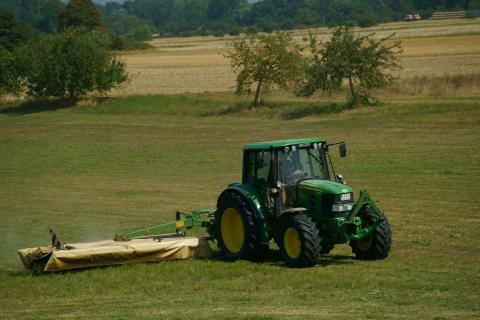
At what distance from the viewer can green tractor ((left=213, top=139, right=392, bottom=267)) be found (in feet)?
45.8

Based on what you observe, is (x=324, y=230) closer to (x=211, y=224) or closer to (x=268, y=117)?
(x=211, y=224)

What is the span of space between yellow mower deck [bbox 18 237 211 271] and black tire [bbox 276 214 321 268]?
1.74 meters

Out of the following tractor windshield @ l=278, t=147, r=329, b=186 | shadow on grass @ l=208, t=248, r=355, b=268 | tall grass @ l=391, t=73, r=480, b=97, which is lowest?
tall grass @ l=391, t=73, r=480, b=97

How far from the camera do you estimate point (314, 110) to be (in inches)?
1662

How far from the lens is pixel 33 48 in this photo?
188ft

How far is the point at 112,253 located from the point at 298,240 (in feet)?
9.49

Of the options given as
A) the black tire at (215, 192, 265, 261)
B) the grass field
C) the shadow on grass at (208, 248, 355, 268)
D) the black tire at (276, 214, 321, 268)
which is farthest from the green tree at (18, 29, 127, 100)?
the black tire at (276, 214, 321, 268)

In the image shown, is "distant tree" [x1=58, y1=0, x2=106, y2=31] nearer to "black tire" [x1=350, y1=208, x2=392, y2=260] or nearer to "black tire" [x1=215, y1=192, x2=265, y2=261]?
"black tire" [x1=215, y1=192, x2=265, y2=261]

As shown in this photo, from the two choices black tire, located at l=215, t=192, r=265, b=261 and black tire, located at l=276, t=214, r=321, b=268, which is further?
black tire, located at l=215, t=192, r=265, b=261

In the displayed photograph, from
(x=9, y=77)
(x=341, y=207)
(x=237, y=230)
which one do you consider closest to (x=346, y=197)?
(x=341, y=207)

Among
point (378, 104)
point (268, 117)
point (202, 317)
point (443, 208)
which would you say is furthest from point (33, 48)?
point (202, 317)

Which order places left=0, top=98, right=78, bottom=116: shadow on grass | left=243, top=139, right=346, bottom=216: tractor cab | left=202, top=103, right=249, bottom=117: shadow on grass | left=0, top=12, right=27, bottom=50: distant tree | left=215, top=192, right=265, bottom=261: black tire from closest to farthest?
left=243, top=139, right=346, bottom=216: tractor cab
left=215, top=192, right=265, bottom=261: black tire
left=202, top=103, right=249, bottom=117: shadow on grass
left=0, top=98, right=78, bottom=116: shadow on grass
left=0, top=12, right=27, bottom=50: distant tree

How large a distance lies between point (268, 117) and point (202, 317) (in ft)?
106

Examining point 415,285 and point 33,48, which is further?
point 33,48
